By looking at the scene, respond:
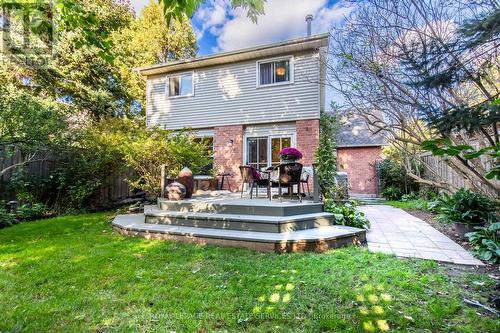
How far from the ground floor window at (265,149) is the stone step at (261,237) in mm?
4345

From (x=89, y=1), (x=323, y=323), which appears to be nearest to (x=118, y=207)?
(x=323, y=323)

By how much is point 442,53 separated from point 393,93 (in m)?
2.17

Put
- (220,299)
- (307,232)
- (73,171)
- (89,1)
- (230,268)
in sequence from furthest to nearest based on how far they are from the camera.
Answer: (89,1) → (73,171) → (307,232) → (230,268) → (220,299)

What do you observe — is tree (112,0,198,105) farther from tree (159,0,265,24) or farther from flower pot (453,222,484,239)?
flower pot (453,222,484,239)

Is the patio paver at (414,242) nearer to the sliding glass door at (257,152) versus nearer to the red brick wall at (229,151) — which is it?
the sliding glass door at (257,152)

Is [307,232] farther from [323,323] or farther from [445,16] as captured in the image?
[445,16]

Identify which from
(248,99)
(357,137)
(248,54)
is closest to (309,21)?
(248,54)

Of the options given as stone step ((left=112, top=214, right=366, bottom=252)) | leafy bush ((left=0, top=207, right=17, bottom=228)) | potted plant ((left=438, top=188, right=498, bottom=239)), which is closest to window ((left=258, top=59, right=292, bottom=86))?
stone step ((left=112, top=214, right=366, bottom=252))

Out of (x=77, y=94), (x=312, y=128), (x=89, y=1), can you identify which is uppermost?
(x=89, y=1)

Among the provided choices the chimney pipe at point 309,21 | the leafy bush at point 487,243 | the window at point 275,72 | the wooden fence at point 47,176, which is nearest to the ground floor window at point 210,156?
the wooden fence at point 47,176

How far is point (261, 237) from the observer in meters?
4.25

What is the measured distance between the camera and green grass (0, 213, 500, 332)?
2227 mm

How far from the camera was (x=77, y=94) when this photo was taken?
548 inches

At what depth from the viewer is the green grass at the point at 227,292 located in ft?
7.30
